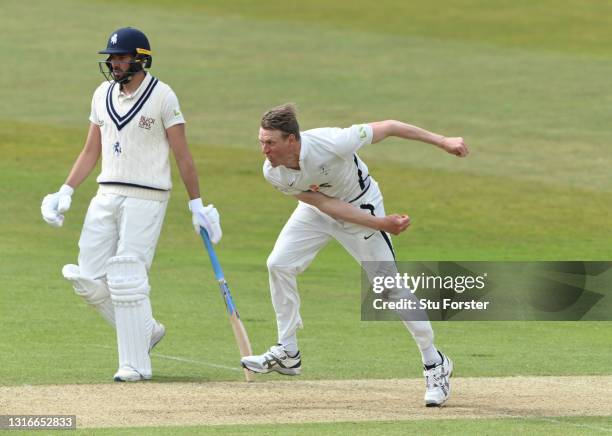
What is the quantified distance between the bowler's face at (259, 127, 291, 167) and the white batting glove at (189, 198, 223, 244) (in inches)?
49.1

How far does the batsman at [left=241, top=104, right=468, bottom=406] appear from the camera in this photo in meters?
8.52

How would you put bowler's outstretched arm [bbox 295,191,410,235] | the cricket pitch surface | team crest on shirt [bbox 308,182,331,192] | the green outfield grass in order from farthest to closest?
the green outfield grass
team crest on shirt [bbox 308,182,331,192]
bowler's outstretched arm [bbox 295,191,410,235]
the cricket pitch surface

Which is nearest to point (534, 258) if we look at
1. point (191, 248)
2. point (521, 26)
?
point (191, 248)

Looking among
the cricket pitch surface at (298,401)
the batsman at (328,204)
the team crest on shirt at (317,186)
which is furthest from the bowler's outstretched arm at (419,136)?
the cricket pitch surface at (298,401)

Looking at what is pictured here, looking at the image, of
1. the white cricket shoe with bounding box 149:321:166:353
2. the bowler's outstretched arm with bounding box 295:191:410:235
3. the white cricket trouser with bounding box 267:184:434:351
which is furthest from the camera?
the white cricket shoe with bounding box 149:321:166:353

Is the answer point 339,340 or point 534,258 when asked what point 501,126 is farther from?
point 339,340

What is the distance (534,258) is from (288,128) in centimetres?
930

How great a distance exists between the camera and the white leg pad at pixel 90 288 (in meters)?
9.41

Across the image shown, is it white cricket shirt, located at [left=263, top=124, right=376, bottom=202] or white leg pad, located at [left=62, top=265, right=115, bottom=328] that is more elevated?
white cricket shirt, located at [left=263, top=124, right=376, bottom=202]

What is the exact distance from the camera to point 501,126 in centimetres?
2550

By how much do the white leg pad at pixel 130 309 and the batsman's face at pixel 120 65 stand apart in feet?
3.88

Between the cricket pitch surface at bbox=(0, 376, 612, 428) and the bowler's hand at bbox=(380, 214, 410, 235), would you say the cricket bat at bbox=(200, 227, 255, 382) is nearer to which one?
the cricket pitch surface at bbox=(0, 376, 612, 428)

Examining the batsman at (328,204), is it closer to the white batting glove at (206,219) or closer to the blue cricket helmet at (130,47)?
the white batting glove at (206,219)
